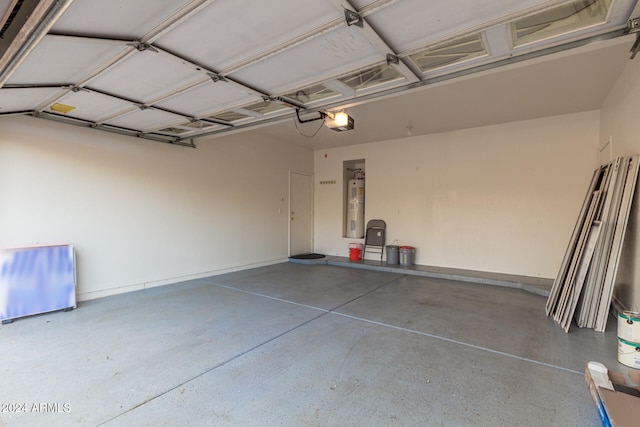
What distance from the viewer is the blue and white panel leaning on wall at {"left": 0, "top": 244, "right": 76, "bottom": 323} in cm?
341

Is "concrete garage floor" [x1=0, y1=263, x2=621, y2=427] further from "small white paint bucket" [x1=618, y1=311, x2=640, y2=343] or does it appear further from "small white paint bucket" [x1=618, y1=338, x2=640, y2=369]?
"small white paint bucket" [x1=618, y1=311, x2=640, y2=343]

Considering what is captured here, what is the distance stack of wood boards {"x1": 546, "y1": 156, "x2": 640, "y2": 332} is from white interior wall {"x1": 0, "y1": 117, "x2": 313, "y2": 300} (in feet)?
17.4

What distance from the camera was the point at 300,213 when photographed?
7.82 meters

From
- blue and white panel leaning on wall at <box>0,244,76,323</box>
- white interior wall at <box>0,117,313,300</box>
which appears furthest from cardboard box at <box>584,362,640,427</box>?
white interior wall at <box>0,117,313,300</box>

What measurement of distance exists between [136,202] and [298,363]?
381 cm

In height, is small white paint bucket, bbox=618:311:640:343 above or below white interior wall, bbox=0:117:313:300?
below

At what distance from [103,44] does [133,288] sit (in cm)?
379

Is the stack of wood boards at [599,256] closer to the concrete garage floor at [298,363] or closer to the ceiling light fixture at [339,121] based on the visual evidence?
the concrete garage floor at [298,363]

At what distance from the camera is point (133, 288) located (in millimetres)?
4703

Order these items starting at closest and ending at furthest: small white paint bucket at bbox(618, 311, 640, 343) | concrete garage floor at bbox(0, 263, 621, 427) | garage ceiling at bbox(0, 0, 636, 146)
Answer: garage ceiling at bbox(0, 0, 636, 146), concrete garage floor at bbox(0, 263, 621, 427), small white paint bucket at bbox(618, 311, 640, 343)

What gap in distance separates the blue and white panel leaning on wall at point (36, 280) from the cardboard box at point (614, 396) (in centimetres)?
515

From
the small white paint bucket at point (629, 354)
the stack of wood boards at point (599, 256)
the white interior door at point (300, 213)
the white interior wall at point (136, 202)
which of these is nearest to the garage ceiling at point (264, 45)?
the white interior wall at point (136, 202)

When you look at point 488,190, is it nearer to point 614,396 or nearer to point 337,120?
point 337,120

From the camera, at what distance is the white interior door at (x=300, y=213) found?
7.55 meters
